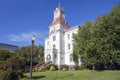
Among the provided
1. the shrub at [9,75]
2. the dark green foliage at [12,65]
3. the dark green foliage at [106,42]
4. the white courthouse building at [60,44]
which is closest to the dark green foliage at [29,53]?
the white courthouse building at [60,44]

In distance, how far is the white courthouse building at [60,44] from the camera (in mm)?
51250

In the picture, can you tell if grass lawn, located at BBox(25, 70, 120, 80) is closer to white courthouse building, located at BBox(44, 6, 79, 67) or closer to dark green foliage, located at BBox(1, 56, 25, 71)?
dark green foliage, located at BBox(1, 56, 25, 71)

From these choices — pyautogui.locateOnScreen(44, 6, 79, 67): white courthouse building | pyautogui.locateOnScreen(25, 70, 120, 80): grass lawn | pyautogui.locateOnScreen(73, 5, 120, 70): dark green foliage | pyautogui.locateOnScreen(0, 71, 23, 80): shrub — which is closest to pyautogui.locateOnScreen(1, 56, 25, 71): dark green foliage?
pyautogui.locateOnScreen(0, 71, 23, 80): shrub

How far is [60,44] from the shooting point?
2063 inches

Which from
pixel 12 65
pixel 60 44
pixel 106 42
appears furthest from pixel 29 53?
pixel 12 65

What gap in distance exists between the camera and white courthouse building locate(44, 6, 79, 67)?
51.2m

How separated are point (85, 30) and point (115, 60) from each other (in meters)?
9.75

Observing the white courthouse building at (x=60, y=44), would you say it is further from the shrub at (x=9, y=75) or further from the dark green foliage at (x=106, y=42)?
the shrub at (x=9, y=75)

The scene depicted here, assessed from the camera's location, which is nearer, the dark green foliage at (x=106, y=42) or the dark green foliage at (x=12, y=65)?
the dark green foliage at (x=12, y=65)

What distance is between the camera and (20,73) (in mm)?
25422

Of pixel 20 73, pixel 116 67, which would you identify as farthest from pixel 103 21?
pixel 20 73

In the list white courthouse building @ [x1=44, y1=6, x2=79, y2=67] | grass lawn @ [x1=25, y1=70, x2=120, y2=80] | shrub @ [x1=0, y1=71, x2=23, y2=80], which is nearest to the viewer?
shrub @ [x1=0, y1=71, x2=23, y2=80]

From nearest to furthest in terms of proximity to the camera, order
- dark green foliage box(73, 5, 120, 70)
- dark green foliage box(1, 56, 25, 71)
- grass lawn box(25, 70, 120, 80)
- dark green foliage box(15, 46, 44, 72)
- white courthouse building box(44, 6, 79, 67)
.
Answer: grass lawn box(25, 70, 120, 80) < dark green foliage box(1, 56, 25, 71) < dark green foliage box(73, 5, 120, 70) < white courthouse building box(44, 6, 79, 67) < dark green foliage box(15, 46, 44, 72)

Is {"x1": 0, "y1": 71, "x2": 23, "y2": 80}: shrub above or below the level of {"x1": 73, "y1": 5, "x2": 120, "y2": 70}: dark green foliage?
below
